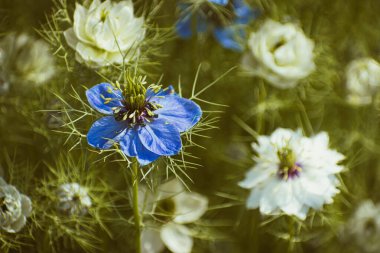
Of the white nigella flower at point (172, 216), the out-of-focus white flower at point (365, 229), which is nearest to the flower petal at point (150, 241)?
the white nigella flower at point (172, 216)

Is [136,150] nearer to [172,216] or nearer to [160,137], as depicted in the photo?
[160,137]

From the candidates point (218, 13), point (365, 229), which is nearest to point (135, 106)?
point (218, 13)

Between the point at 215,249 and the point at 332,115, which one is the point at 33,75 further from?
the point at 332,115

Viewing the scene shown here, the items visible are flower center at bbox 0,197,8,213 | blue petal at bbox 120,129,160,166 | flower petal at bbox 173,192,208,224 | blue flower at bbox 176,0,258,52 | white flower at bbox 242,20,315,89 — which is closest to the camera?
blue petal at bbox 120,129,160,166

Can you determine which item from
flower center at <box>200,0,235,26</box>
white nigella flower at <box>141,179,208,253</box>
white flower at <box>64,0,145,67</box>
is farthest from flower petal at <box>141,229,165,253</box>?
flower center at <box>200,0,235,26</box>

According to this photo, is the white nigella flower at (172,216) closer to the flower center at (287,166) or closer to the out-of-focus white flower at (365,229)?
the flower center at (287,166)

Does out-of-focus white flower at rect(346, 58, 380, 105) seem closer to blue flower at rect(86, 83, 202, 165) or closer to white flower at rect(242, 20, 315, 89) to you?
white flower at rect(242, 20, 315, 89)
